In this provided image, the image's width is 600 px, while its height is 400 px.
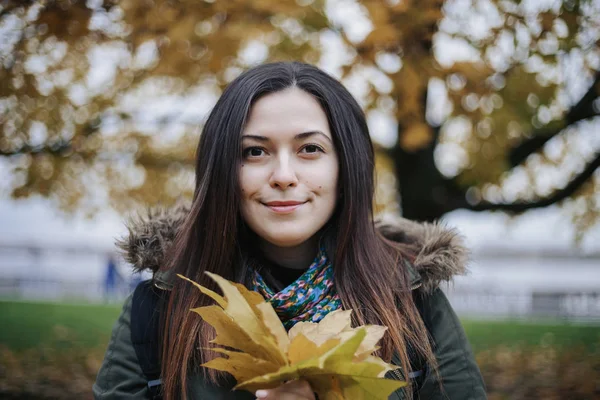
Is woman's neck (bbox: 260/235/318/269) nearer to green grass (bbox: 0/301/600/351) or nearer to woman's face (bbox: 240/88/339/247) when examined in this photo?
woman's face (bbox: 240/88/339/247)

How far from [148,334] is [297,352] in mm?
842

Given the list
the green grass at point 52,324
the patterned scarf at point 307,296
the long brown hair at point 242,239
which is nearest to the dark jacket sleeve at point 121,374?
the long brown hair at point 242,239

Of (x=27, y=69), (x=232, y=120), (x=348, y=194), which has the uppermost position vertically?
(x=27, y=69)

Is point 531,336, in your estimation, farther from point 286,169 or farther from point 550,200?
point 286,169

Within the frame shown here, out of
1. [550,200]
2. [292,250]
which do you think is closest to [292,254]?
[292,250]

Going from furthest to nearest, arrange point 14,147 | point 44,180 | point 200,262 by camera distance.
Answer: point 44,180 < point 14,147 < point 200,262

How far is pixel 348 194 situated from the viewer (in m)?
1.84

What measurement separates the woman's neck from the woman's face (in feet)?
0.64

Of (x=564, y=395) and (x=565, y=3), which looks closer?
(x=565, y=3)

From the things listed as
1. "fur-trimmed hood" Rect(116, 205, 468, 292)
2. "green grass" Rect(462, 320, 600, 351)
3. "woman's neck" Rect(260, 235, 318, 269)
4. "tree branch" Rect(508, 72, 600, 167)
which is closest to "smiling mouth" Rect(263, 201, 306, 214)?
"woman's neck" Rect(260, 235, 318, 269)

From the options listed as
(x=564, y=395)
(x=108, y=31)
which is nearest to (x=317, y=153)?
(x=108, y=31)

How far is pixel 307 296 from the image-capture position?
5.78 feet

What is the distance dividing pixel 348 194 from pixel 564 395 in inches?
121

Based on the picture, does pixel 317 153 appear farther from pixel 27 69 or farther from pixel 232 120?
pixel 27 69
